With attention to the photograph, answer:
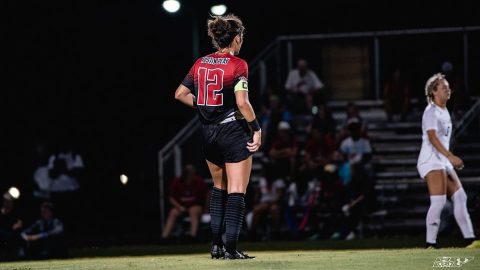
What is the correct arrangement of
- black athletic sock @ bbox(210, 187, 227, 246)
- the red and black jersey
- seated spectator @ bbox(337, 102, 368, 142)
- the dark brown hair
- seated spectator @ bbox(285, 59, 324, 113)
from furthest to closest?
seated spectator @ bbox(285, 59, 324, 113) → seated spectator @ bbox(337, 102, 368, 142) → black athletic sock @ bbox(210, 187, 227, 246) → the dark brown hair → the red and black jersey

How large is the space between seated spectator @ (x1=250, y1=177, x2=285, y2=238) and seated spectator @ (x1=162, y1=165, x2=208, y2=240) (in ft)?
3.17

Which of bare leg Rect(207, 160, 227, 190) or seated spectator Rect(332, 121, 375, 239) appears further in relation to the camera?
seated spectator Rect(332, 121, 375, 239)

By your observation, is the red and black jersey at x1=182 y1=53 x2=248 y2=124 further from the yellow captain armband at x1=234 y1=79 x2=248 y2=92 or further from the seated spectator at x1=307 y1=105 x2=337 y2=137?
the seated spectator at x1=307 y1=105 x2=337 y2=137

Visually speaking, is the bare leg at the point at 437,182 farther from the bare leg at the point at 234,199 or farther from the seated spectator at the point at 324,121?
the seated spectator at the point at 324,121

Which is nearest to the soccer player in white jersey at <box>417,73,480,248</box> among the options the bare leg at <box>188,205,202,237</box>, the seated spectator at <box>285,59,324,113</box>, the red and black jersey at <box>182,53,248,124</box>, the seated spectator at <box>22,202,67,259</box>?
the red and black jersey at <box>182,53,248,124</box>

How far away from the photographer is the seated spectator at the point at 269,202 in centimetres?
2006

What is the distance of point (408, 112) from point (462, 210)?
9951mm

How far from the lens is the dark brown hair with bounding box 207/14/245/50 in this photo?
36.8 feet

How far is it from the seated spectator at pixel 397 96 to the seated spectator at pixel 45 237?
24.9ft

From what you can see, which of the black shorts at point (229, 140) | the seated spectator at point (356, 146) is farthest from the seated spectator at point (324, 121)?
the black shorts at point (229, 140)

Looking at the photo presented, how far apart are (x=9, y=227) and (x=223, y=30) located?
8.85m

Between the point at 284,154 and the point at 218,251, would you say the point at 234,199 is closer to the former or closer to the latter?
the point at 218,251

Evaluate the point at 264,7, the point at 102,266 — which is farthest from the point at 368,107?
the point at 102,266

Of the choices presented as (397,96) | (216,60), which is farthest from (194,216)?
(216,60)
